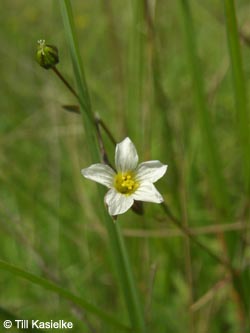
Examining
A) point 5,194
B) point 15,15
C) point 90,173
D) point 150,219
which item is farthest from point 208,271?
point 15,15

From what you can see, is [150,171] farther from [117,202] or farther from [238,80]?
[238,80]

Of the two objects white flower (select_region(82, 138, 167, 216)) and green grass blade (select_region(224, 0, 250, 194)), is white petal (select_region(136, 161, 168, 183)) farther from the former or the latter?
green grass blade (select_region(224, 0, 250, 194))

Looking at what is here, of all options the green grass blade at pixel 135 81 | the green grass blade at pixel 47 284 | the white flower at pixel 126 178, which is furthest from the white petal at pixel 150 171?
the green grass blade at pixel 135 81

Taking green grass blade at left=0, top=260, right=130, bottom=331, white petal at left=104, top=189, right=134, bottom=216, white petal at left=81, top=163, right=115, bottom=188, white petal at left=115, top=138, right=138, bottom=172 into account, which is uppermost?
white petal at left=115, top=138, right=138, bottom=172

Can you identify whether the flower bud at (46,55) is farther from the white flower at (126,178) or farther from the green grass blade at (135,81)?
the green grass blade at (135,81)

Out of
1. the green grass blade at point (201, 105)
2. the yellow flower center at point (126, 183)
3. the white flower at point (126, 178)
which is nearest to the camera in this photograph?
the white flower at point (126, 178)

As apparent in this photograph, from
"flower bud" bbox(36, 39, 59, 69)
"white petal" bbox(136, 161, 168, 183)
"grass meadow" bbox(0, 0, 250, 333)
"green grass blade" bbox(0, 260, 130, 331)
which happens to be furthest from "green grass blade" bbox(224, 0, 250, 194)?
"green grass blade" bbox(0, 260, 130, 331)

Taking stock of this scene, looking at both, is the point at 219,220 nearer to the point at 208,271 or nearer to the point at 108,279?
the point at 208,271
